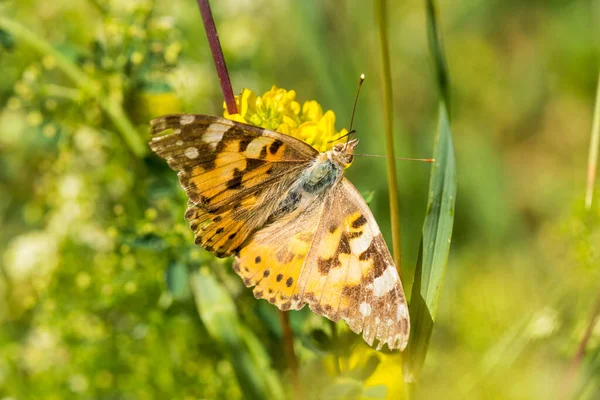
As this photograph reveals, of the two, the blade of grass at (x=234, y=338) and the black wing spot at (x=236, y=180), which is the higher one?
the black wing spot at (x=236, y=180)

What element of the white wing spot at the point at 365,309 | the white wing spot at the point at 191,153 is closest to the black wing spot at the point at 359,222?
the white wing spot at the point at 365,309

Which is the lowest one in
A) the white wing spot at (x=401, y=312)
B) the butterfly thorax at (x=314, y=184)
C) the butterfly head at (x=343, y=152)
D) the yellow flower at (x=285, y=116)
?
the white wing spot at (x=401, y=312)

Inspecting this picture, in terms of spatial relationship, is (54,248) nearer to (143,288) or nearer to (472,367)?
(143,288)

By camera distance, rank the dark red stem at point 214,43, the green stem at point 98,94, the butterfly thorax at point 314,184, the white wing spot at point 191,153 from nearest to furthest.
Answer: the dark red stem at point 214,43 < the white wing spot at point 191,153 < the butterfly thorax at point 314,184 < the green stem at point 98,94

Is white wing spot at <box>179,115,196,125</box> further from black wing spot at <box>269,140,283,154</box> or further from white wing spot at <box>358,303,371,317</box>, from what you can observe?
white wing spot at <box>358,303,371,317</box>

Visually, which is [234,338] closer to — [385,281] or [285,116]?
[385,281]

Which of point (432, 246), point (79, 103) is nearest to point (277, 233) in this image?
point (432, 246)

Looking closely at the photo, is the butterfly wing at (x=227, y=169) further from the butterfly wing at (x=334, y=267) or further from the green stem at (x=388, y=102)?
the green stem at (x=388, y=102)
